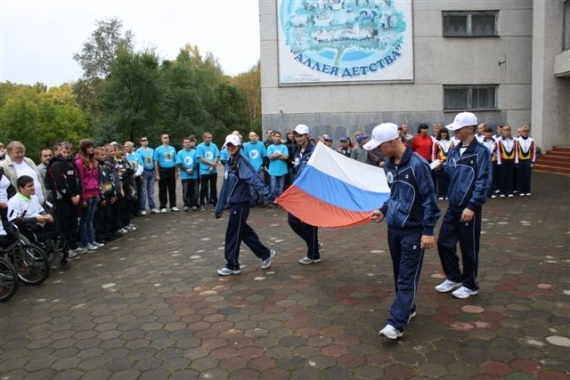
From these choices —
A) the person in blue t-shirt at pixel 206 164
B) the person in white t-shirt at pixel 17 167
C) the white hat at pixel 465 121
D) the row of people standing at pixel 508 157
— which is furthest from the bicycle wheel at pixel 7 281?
the row of people standing at pixel 508 157

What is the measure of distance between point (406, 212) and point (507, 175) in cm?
1052

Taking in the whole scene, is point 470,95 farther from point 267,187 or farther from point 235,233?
point 235,233

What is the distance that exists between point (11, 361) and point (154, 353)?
1300 mm

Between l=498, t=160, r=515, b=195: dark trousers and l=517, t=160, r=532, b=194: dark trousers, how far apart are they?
0.68 ft

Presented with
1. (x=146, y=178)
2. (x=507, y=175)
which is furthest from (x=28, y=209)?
(x=507, y=175)

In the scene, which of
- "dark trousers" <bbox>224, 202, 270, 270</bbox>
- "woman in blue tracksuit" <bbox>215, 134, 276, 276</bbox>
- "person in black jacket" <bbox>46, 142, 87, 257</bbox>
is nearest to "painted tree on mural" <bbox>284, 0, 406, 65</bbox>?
"person in black jacket" <bbox>46, 142, 87, 257</bbox>

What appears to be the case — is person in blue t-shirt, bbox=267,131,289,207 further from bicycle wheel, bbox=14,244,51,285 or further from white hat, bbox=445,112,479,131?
white hat, bbox=445,112,479,131

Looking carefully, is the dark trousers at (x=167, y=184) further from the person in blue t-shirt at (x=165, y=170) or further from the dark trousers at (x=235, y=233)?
the dark trousers at (x=235, y=233)

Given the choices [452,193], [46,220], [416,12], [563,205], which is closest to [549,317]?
[452,193]

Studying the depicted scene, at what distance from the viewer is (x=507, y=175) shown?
1393 cm

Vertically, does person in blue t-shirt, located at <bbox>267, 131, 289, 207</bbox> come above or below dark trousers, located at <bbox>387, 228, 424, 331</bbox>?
above

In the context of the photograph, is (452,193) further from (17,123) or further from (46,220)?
(17,123)

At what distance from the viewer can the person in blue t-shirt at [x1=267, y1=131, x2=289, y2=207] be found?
1319cm

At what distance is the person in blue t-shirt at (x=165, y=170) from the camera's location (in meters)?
13.5
